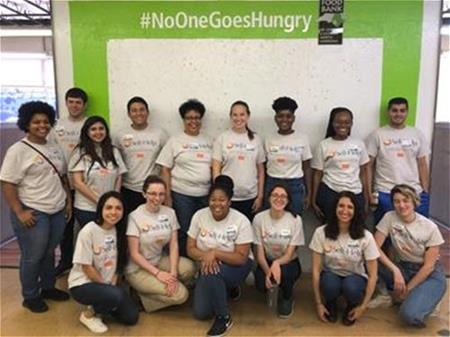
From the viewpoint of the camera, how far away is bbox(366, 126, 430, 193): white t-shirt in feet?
10.4

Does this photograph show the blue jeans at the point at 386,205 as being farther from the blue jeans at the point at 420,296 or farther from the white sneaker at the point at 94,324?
the white sneaker at the point at 94,324

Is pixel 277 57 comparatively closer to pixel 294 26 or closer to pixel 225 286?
pixel 294 26

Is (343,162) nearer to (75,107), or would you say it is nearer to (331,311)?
(331,311)

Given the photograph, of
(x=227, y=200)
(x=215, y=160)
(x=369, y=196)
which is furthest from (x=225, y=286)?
(x=369, y=196)

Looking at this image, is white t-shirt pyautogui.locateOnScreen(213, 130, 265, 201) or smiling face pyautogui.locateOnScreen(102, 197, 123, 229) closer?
smiling face pyautogui.locateOnScreen(102, 197, 123, 229)

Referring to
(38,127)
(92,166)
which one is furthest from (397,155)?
(38,127)

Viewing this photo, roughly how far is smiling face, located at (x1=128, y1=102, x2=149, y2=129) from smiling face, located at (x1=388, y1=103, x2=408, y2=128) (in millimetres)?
1760

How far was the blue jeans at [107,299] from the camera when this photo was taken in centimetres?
256

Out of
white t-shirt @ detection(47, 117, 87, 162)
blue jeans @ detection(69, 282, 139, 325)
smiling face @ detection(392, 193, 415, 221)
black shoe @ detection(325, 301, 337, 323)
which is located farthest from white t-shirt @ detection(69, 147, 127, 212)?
smiling face @ detection(392, 193, 415, 221)

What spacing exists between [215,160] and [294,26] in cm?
117

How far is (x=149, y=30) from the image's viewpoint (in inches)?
133

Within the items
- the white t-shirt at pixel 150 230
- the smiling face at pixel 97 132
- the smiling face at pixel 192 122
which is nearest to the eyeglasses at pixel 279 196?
the white t-shirt at pixel 150 230

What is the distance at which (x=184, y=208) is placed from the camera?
3.10 metres

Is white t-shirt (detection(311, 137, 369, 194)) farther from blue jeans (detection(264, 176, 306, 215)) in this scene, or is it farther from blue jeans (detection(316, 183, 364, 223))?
blue jeans (detection(264, 176, 306, 215))
